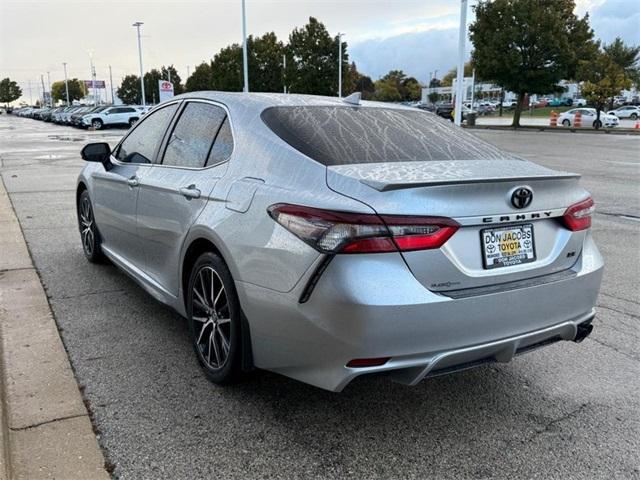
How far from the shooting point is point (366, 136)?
10.7ft

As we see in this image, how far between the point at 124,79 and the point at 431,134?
123165mm

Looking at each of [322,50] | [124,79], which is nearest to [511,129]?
[322,50]

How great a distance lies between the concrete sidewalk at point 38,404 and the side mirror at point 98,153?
1.21 metres

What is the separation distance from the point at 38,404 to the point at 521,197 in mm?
2688

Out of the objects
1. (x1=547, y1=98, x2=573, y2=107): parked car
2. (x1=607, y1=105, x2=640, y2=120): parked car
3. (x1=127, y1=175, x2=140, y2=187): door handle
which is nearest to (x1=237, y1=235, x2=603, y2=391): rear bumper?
(x1=127, y1=175, x2=140, y2=187): door handle

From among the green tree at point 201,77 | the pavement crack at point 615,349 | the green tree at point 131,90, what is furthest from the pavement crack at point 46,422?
the green tree at point 131,90

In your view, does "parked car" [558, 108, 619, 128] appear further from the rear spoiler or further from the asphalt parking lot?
the rear spoiler

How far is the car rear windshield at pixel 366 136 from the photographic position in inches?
118

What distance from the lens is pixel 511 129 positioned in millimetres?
40844

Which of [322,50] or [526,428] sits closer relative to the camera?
[526,428]

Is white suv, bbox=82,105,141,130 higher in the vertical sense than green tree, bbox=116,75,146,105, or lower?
lower

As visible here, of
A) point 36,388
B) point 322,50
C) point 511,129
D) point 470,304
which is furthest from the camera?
point 322,50

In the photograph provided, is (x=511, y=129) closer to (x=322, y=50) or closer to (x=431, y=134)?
(x=322, y=50)

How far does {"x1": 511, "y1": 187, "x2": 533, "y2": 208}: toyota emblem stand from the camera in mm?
2746
